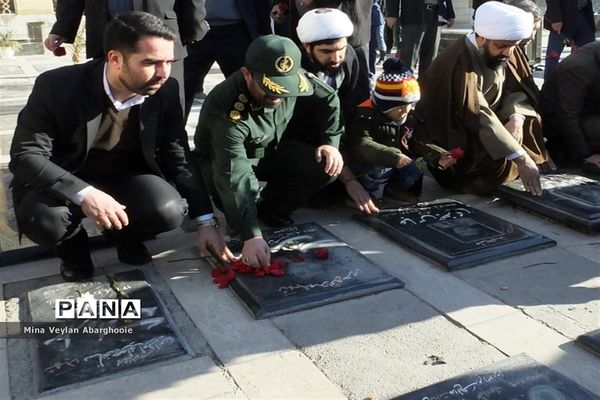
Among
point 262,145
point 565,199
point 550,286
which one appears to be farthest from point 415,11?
point 550,286

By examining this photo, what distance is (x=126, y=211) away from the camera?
293cm

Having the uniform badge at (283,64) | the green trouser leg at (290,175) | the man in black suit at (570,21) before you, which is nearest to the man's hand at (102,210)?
the uniform badge at (283,64)

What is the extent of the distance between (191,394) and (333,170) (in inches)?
59.7

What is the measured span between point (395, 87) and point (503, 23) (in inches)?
31.0

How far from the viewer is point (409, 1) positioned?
5.93 metres

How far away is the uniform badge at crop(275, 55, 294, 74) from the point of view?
2.83m

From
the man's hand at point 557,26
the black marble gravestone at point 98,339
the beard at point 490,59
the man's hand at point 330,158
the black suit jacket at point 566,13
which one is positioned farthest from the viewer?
the man's hand at point 557,26

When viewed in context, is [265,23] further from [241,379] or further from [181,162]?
[241,379]

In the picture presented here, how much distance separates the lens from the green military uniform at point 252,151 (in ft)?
9.67

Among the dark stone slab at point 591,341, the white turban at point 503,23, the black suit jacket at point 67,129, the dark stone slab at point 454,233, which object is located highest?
the white turban at point 503,23

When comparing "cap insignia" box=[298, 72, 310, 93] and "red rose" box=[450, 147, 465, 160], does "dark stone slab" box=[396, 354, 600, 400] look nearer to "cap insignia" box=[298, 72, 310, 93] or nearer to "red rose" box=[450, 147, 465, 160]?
"cap insignia" box=[298, 72, 310, 93]

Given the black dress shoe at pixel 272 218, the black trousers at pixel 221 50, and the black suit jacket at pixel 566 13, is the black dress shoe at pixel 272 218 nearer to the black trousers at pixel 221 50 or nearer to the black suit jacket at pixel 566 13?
the black trousers at pixel 221 50

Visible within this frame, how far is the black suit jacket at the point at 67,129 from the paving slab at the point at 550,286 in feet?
4.27

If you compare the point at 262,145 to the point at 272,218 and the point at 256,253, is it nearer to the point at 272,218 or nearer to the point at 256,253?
the point at 272,218
